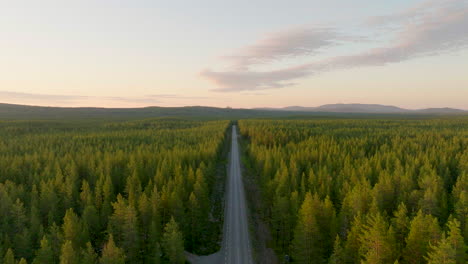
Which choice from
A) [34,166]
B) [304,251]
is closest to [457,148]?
[304,251]

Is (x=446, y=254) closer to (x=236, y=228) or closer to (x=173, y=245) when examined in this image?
(x=173, y=245)

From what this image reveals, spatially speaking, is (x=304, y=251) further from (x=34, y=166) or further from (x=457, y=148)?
(x=457, y=148)

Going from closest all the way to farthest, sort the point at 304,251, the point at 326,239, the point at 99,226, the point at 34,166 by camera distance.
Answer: the point at 304,251, the point at 326,239, the point at 99,226, the point at 34,166

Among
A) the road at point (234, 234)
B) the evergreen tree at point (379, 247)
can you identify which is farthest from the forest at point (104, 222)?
the evergreen tree at point (379, 247)

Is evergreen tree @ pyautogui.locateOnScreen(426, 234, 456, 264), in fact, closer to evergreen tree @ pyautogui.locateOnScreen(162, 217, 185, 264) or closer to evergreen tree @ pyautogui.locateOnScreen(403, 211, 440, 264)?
evergreen tree @ pyautogui.locateOnScreen(403, 211, 440, 264)

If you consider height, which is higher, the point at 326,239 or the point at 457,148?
the point at 457,148

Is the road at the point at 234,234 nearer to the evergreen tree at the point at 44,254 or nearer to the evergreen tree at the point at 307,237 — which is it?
the evergreen tree at the point at 307,237

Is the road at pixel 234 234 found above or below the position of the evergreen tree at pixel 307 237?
below
